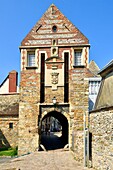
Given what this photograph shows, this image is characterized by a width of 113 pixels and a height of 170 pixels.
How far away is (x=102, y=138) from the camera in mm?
10242

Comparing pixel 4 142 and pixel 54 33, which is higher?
pixel 54 33

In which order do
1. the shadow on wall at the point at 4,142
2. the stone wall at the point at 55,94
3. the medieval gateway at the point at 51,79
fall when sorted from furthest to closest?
1. the shadow on wall at the point at 4,142
2. the stone wall at the point at 55,94
3. the medieval gateway at the point at 51,79

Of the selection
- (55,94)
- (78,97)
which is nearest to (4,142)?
(55,94)

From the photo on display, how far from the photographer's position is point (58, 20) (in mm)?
21250

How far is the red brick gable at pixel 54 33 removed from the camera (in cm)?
2058

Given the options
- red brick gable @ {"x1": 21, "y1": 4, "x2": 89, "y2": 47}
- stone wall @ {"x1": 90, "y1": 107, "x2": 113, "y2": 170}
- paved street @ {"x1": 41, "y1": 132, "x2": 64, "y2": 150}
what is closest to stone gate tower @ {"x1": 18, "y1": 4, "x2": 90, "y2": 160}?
red brick gable @ {"x1": 21, "y1": 4, "x2": 89, "y2": 47}

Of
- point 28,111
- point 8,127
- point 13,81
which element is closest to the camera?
point 28,111

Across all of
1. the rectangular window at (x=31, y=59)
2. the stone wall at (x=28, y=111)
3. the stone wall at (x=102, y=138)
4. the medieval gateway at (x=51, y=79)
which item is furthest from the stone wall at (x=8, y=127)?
the stone wall at (x=102, y=138)

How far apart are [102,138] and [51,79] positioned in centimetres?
1075

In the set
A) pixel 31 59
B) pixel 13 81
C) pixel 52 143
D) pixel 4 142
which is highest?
pixel 31 59

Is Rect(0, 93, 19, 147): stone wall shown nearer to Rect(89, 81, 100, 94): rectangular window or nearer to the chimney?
the chimney

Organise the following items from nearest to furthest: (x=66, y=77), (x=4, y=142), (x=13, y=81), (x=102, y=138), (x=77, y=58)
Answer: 1. (x=102, y=138)
2. (x=77, y=58)
3. (x=66, y=77)
4. (x=4, y=142)
5. (x=13, y=81)

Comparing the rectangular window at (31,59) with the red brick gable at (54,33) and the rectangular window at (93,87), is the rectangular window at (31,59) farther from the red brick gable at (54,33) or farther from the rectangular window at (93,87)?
the rectangular window at (93,87)

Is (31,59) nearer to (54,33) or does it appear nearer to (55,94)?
(54,33)
